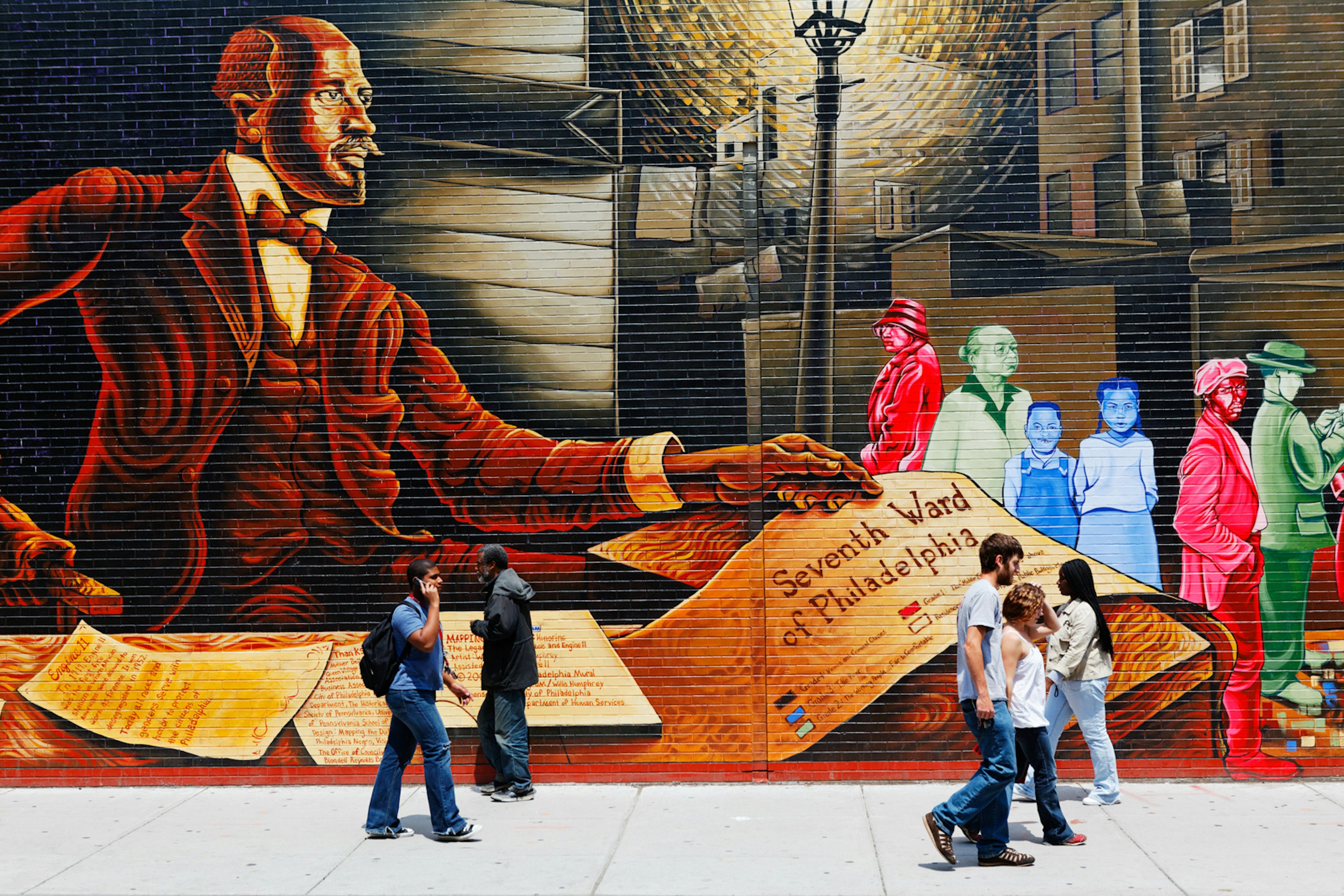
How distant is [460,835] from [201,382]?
Answer: 3.79m

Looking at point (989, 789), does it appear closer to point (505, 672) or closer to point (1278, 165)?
point (505, 672)

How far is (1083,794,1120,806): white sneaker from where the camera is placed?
709 centimetres

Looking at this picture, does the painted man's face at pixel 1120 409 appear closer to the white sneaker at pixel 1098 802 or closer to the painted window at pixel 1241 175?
the painted window at pixel 1241 175

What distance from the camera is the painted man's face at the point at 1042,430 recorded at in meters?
7.83

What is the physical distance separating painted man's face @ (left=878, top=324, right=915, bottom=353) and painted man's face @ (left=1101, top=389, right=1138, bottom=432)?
1377mm

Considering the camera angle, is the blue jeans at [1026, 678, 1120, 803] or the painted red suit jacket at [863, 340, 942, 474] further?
the painted red suit jacket at [863, 340, 942, 474]

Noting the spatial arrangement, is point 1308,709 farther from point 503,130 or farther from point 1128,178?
point 503,130

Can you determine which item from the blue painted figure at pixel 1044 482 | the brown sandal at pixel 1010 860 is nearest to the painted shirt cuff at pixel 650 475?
the blue painted figure at pixel 1044 482

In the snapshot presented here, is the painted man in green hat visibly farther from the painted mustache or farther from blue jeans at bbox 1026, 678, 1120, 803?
the painted mustache

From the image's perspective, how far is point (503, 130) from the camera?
8.11 metres

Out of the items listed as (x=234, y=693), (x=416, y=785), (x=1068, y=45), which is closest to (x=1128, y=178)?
(x=1068, y=45)

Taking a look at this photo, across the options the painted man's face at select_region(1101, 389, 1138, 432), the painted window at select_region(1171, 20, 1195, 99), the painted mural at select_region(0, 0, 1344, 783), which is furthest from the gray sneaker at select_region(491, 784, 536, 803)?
the painted window at select_region(1171, 20, 1195, 99)

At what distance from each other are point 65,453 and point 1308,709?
28.8 ft

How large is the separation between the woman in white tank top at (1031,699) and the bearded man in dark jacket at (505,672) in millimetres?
3074
